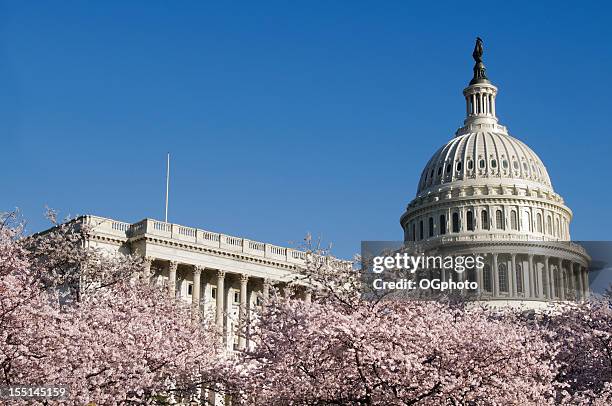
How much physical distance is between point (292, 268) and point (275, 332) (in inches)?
2398

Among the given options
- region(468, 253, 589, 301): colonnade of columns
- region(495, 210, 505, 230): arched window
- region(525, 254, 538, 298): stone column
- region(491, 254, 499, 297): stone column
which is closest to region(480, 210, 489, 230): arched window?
region(495, 210, 505, 230): arched window

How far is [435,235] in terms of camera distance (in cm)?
15800

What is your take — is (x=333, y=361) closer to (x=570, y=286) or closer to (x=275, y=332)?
(x=275, y=332)

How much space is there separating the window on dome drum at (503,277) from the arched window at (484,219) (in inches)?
299

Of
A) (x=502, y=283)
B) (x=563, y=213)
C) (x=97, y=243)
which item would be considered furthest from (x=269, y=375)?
(x=563, y=213)

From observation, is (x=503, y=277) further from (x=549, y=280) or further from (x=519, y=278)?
(x=549, y=280)

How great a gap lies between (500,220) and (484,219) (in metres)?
2.68

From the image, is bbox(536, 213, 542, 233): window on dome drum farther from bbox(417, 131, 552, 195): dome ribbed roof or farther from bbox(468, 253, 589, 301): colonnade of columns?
bbox(468, 253, 589, 301): colonnade of columns

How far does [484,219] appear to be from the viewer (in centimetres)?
15725

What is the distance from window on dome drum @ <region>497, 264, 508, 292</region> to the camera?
149 m

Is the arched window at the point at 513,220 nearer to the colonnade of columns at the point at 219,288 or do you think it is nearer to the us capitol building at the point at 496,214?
the us capitol building at the point at 496,214

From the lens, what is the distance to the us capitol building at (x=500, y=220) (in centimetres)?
15000

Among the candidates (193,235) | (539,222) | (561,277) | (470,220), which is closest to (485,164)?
(470,220)

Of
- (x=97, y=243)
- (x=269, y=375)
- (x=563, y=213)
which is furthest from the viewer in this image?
(x=563, y=213)
